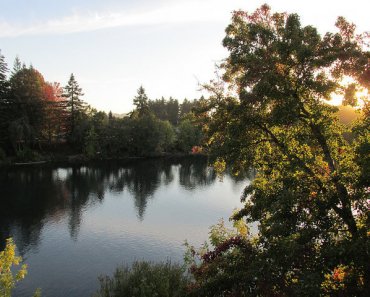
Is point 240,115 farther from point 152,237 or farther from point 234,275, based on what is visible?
point 152,237

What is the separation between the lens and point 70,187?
63000 millimetres

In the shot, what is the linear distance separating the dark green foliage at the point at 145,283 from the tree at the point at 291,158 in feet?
22.2

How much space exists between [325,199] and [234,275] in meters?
4.24

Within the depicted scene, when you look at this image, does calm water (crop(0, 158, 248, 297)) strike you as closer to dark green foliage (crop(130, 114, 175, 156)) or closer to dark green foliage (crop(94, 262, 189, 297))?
dark green foliage (crop(94, 262, 189, 297))

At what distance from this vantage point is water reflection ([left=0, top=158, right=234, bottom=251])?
4200 centimetres

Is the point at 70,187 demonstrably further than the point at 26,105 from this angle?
No

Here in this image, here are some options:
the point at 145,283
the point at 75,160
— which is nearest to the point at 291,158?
the point at 145,283

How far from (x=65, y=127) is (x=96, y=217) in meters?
63.0

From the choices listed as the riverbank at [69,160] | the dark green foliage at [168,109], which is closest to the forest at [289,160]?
the riverbank at [69,160]

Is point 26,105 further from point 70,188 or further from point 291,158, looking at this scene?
point 291,158

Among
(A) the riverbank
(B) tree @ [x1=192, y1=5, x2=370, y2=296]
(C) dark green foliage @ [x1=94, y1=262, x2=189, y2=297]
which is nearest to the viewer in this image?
(B) tree @ [x1=192, y1=5, x2=370, y2=296]

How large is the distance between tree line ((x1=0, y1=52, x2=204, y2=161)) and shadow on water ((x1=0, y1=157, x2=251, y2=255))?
1105cm

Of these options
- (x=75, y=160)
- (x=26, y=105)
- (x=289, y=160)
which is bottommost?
(x=75, y=160)

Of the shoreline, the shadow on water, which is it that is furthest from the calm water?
the shoreline
